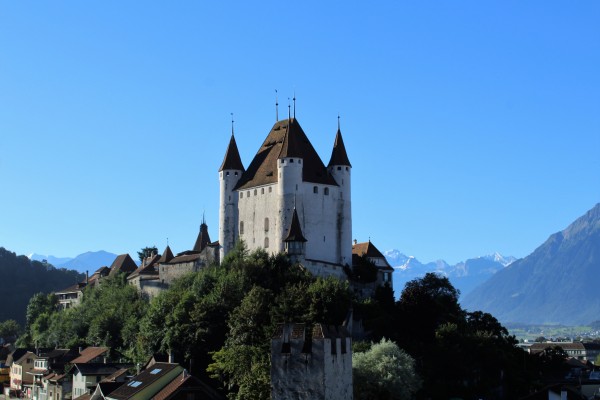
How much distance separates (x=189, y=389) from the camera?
78.4 meters

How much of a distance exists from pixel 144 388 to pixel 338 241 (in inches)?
1120

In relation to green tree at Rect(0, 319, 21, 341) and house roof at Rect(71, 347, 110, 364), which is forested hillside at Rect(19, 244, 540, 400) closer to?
house roof at Rect(71, 347, 110, 364)

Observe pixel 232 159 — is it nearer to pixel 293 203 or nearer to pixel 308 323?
pixel 293 203

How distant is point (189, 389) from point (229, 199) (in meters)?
31.0

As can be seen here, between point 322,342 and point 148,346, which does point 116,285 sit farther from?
point 322,342

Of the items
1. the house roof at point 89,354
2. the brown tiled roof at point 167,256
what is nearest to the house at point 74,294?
the brown tiled roof at point 167,256

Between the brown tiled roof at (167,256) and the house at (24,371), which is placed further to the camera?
the house at (24,371)

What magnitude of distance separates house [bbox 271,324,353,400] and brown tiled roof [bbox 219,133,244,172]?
175 feet

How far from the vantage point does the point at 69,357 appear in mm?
110438

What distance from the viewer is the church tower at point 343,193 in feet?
326

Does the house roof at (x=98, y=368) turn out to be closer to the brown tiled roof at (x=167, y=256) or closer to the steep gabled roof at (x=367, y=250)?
the brown tiled roof at (x=167, y=256)

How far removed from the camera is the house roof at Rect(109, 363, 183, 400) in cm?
8100

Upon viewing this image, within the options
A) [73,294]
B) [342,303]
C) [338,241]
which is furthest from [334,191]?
[73,294]

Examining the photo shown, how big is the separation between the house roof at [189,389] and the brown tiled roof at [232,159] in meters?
32.4
